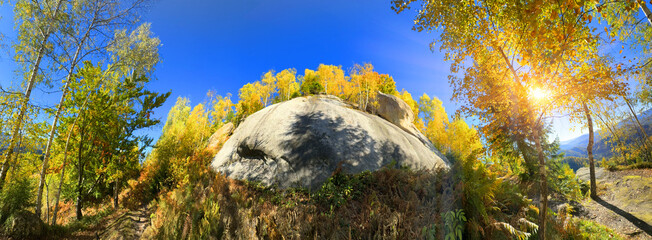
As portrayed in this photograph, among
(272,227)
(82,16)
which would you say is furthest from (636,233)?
(82,16)

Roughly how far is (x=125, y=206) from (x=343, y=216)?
10.3 metres

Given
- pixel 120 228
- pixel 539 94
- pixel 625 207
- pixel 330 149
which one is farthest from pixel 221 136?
pixel 625 207

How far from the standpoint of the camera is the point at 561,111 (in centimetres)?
522

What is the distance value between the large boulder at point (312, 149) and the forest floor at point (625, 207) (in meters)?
8.47

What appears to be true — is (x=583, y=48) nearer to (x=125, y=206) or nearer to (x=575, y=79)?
(x=575, y=79)

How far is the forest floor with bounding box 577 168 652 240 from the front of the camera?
29.9 feet

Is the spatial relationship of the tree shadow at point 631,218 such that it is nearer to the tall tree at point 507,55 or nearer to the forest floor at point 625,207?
the forest floor at point 625,207

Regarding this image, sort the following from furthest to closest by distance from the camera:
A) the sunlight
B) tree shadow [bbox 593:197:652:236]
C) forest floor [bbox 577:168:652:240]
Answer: forest floor [bbox 577:168:652:240] < tree shadow [bbox 593:197:652:236] < the sunlight

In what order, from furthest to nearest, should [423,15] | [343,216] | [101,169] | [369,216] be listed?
[101,169] → [423,15] → [343,216] → [369,216]

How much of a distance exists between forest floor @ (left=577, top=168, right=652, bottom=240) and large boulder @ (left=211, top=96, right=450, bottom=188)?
27.8 ft

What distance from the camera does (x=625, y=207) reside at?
10945mm

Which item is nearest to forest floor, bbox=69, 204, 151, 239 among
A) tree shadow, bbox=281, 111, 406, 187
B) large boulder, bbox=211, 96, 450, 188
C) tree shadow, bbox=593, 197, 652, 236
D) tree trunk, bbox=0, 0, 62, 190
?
tree trunk, bbox=0, 0, 62, 190

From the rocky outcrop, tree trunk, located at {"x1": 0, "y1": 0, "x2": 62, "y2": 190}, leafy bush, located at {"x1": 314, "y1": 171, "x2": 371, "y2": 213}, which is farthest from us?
the rocky outcrop

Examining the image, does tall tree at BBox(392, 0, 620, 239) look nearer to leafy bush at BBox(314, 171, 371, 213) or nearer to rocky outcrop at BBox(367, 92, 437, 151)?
leafy bush at BBox(314, 171, 371, 213)
